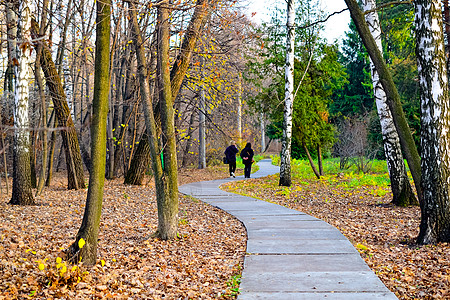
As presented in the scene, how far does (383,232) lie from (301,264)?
2990 millimetres

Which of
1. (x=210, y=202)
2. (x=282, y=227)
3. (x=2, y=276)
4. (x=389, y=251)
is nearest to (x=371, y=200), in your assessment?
(x=210, y=202)

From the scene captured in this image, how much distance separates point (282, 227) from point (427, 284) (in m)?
3.34

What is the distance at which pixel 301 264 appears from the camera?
5621 millimetres

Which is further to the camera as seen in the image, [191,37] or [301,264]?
[191,37]

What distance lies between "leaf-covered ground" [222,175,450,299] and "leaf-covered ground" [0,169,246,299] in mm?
1911

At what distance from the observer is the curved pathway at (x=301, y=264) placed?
14.9 ft

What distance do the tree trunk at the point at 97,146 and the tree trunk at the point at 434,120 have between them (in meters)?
4.32

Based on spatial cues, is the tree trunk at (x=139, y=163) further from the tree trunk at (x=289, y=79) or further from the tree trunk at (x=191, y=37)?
the tree trunk at (x=289, y=79)

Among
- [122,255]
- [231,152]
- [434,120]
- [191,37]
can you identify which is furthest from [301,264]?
[231,152]

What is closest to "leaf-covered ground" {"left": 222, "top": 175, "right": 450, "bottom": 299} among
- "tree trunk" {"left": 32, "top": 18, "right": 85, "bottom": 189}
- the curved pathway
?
the curved pathway

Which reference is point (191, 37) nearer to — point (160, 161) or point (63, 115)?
point (160, 161)

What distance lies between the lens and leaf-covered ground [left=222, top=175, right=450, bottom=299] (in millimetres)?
5059

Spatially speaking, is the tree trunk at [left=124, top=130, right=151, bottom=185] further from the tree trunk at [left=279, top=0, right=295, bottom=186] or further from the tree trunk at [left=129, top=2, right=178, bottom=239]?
the tree trunk at [left=129, top=2, right=178, bottom=239]

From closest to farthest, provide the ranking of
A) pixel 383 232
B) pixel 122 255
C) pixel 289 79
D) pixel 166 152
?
1. pixel 122 255
2. pixel 166 152
3. pixel 383 232
4. pixel 289 79
